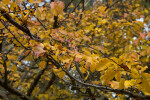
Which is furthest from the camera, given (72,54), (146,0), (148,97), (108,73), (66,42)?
(146,0)

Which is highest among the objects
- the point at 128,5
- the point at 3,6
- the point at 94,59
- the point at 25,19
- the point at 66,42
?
the point at 128,5

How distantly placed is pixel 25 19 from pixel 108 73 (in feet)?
3.49

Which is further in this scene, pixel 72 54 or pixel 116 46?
pixel 116 46

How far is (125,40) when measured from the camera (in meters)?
4.17

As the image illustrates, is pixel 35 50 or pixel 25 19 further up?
pixel 25 19

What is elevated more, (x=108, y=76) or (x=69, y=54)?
(x=69, y=54)

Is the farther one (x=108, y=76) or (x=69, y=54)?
(x=69, y=54)

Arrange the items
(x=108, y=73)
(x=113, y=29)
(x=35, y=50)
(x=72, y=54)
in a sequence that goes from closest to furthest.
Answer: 1. (x=108, y=73)
2. (x=35, y=50)
3. (x=72, y=54)
4. (x=113, y=29)

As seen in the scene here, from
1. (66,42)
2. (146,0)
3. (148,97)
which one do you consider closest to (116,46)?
(66,42)

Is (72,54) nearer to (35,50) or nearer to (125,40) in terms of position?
(35,50)

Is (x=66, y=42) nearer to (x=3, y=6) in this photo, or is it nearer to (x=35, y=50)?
(x=35, y=50)

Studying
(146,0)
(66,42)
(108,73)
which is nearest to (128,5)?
(146,0)

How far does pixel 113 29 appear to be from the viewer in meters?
4.11

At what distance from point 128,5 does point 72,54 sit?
5.76 m
